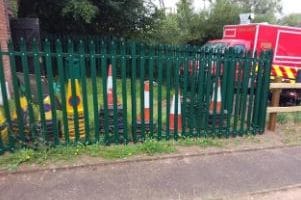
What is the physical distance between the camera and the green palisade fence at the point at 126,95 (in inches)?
152

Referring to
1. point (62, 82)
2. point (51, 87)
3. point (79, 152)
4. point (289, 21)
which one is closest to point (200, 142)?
point (79, 152)

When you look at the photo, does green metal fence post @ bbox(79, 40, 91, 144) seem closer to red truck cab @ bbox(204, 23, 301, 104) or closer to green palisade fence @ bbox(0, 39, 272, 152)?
green palisade fence @ bbox(0, 39, 272, 152)

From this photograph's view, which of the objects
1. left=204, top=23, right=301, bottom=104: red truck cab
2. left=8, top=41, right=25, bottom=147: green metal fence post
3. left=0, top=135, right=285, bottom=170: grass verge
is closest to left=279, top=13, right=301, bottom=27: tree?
left=204, top=23, right=301, bottom=104: red truck cab

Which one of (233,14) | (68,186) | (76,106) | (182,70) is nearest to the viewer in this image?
(68,186)

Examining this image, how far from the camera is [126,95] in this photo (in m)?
→ 4.29

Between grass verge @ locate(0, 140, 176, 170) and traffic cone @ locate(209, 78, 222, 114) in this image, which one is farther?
traffic cone @ locate(209, 78, 222, 114)

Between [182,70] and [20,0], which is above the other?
[20,0]

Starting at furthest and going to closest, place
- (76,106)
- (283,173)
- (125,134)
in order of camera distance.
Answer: (125,134) → (76,106) → (283,173)

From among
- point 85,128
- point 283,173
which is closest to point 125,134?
point 85,128

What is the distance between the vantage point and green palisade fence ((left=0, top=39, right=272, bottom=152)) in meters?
3.86

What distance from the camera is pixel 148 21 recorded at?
527 inches

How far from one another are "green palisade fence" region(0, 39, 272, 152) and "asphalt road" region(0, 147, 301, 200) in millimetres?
693

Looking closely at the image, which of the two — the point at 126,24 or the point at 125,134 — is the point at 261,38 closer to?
the point at 126,24

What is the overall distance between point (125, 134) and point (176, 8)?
1548cm
